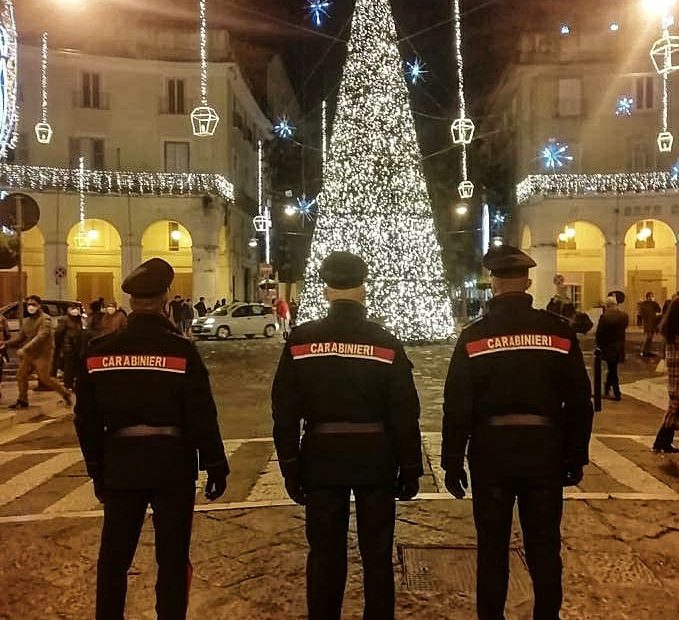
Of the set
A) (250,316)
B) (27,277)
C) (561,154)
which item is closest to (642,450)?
(250,316)

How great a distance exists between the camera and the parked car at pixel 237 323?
30.7 m

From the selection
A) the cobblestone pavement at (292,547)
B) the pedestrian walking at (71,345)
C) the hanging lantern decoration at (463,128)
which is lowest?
the cobblestone pavement at (292,547)

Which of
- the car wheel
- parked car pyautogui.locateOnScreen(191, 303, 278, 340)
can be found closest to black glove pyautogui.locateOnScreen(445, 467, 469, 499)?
parked car pyautogui.locateOnScreen(191, 303, 278, 340)

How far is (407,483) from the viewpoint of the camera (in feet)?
12.3

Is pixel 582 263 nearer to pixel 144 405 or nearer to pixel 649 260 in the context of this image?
pixel 649 260

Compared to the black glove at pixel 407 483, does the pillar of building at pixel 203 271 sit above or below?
above

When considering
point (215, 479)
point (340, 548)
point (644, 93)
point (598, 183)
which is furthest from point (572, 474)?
point (644, 93)

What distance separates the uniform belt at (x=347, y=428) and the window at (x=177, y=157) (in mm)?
35677

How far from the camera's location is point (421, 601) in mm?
4559

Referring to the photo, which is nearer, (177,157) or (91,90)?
(91,90)

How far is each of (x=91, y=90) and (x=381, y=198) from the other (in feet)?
63.9

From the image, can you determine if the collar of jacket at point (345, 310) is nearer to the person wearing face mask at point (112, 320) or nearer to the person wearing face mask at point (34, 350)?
the person wearing face mask at point (34, 350)

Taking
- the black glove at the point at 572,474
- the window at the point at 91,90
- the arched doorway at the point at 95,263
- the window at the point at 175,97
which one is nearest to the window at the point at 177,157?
the window at the point at 175,97

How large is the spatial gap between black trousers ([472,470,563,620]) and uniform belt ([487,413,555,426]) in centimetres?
26
